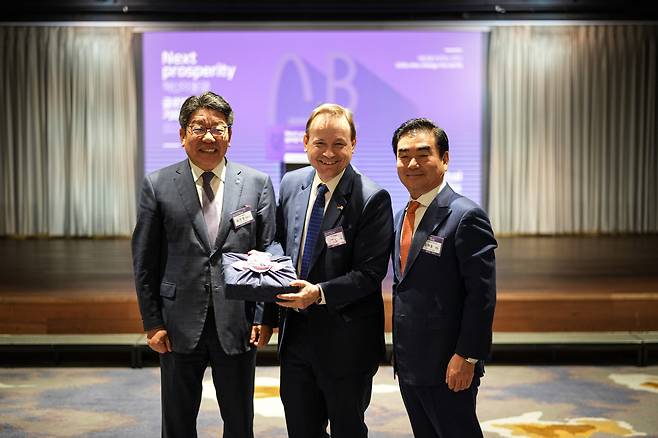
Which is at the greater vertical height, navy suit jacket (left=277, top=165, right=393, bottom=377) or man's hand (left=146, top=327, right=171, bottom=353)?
navy suit jacket (left=277, top=165, right=393, bottom=377)

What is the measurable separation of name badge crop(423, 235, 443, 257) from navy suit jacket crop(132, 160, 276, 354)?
0.53m

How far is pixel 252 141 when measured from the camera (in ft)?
30.5

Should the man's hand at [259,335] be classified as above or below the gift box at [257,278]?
below

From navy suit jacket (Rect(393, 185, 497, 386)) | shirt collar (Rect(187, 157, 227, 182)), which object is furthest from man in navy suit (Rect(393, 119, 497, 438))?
shirt collar (Rect(187, 157, 227, 182))

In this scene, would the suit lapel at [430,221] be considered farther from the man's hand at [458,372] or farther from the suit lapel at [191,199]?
the suit lapel at [191,199]

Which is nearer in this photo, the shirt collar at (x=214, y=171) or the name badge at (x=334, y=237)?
the name badge at (x=334, y=237)

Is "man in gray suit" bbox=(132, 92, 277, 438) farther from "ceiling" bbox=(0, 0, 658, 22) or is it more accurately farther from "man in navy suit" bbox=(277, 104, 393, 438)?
"ceiling" bbox=(0, 0, 658, 22)

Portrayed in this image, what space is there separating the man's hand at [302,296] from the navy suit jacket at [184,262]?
0.94 feet

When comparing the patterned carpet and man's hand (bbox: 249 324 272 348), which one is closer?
man's hand (bbox: 249 324 272 348)

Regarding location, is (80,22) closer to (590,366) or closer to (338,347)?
(590,366)

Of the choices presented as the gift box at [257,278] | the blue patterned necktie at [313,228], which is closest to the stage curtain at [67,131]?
the blue patterned necktie at [313,228]

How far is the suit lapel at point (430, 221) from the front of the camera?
2324 mm

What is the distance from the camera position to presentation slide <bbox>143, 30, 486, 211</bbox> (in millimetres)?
9141

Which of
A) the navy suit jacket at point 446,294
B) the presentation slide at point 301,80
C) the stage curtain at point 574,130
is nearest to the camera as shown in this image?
the navy suit jacket at point 446,294
